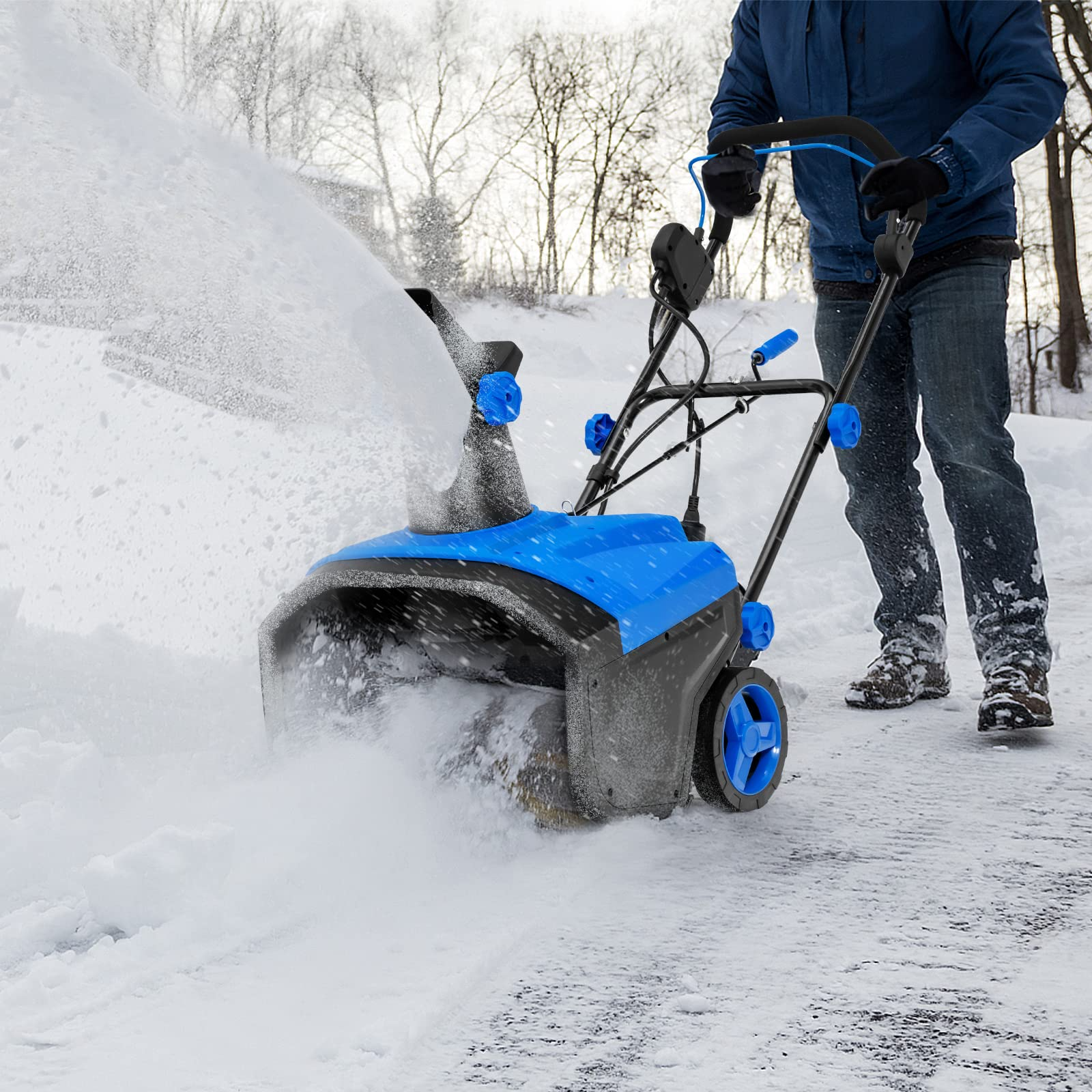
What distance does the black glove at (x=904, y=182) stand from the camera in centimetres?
210

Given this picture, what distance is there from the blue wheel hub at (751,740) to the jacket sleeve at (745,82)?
5.00 ft

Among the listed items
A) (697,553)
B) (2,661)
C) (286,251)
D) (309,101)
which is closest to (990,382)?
(697,553)

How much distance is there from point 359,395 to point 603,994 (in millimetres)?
2283

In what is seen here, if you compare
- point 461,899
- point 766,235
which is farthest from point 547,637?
point 766,235

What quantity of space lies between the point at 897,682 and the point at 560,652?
136 centimetres

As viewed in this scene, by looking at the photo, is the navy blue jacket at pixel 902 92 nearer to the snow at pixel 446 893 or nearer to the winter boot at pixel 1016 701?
the winter boot at pixel 1016 701

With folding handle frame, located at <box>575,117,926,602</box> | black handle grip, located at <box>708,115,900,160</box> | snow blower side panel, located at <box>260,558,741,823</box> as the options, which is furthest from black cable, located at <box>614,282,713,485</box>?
snow blower side panel, located at <box>260,558,741,823</box>

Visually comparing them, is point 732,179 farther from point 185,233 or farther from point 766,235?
point 766,235

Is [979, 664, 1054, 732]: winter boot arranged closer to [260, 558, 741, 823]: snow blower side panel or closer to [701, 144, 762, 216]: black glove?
[260, 558, 741, 823]: snow blower side panel

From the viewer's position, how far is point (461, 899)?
1.51m

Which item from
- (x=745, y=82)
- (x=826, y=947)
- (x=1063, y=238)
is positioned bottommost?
(x=826, y=947)

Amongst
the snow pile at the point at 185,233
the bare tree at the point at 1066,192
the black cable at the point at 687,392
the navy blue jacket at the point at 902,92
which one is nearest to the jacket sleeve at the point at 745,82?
the navy blue jacket at the point at 902,92

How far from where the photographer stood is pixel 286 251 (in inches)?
84.8

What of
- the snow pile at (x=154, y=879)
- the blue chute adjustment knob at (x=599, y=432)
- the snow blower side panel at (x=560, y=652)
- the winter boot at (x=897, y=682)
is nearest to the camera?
the snow pile at (x=154, y=879)
